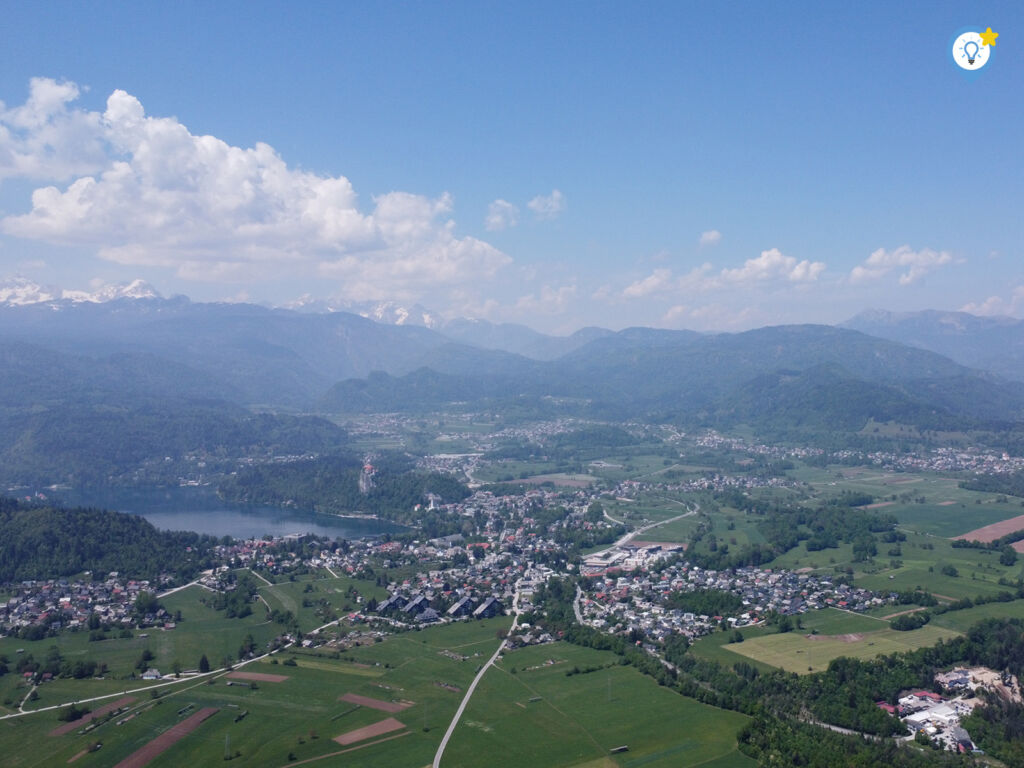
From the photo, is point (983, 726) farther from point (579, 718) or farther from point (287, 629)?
point (287, 629)

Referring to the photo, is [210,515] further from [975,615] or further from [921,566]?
[975,615]

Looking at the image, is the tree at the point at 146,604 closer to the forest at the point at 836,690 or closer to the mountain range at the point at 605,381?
the forest at the point at 836,690

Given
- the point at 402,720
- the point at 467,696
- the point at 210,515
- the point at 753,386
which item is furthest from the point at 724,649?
the point at 753,386

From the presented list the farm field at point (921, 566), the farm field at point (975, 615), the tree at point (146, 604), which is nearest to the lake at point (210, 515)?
the tree at point (146, 604)

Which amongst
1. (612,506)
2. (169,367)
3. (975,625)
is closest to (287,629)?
(975,625)

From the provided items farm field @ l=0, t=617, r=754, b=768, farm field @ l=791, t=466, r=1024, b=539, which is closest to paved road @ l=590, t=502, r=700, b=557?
farm field @ l=791, t=466, r=1024, b=539
